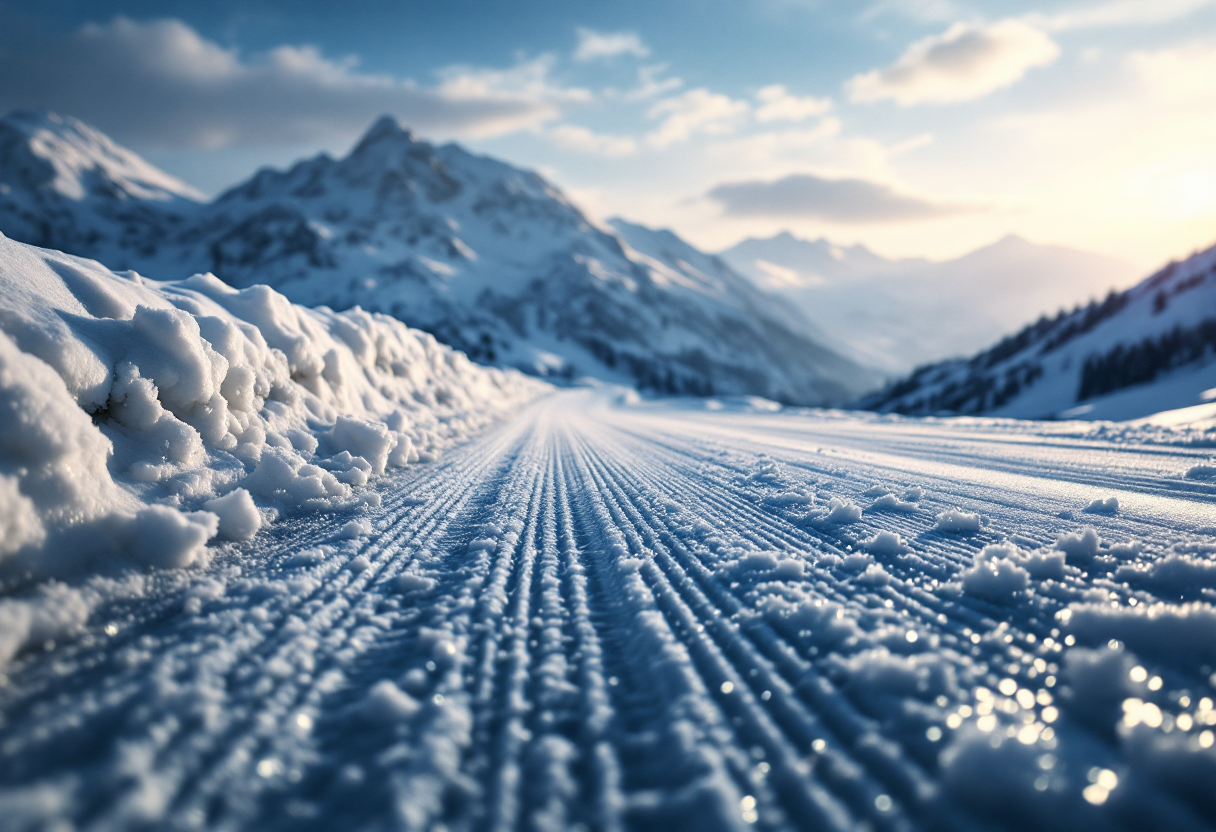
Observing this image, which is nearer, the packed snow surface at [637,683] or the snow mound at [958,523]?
the packed snow surface at [637,683]

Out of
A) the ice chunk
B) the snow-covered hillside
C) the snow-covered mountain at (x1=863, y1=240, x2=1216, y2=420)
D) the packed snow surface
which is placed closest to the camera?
the packed snow surface

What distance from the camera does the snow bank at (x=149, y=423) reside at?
6.81 feet

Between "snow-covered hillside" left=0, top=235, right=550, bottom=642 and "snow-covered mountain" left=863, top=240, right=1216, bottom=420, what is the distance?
3182 cm

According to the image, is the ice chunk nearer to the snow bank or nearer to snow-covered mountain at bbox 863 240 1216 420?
the snow bank

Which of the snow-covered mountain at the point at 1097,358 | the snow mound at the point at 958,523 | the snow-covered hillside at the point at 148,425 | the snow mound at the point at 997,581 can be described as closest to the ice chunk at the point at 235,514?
the snow-covered hillside at the point at 148,425

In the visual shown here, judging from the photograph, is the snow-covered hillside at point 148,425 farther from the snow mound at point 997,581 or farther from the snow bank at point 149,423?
the snow mound at point 997,581

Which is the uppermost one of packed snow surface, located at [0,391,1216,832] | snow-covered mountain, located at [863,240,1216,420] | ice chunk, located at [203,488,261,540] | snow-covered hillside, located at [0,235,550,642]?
snow-covered mountain, located at [863,240,1216,420]

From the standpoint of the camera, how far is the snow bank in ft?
6.81

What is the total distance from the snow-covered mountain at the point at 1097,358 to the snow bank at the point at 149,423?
31.8 meters

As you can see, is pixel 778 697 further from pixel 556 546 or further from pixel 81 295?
pixel 81 295

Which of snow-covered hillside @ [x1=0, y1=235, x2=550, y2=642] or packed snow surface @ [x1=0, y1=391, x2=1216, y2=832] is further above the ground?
snow-covered hillside @ [x1=0, y1=235, x2=550, y2=642]

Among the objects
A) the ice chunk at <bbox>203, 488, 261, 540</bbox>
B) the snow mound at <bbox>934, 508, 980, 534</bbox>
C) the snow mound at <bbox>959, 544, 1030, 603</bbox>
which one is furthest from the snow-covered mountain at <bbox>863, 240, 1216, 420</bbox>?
the ice chunk at <bbox>203, 488, 261, 540</bbox>

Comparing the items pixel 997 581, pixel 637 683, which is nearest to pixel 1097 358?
pixel 997 581

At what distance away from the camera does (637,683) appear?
1690mm
